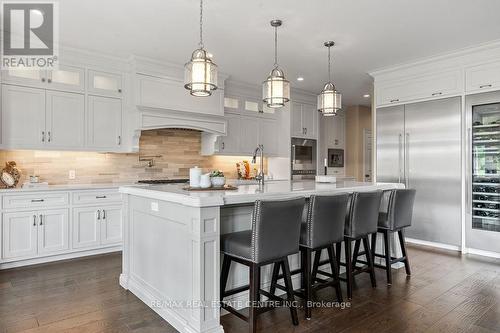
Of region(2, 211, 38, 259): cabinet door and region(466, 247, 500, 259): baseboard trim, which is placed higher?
region(2, 211, 38, 259): cabinet door

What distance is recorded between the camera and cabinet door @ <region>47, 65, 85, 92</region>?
164 inches

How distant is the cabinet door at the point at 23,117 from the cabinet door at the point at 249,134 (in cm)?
317

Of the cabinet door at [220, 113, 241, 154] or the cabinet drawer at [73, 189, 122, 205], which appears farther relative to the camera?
the cabinet door at [220, 113, 241, 154]

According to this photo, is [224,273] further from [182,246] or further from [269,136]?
[269,136]

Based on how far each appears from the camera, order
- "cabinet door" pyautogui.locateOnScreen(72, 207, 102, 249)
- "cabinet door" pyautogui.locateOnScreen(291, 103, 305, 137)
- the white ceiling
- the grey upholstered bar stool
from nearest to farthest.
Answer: the grey upholstered bar stool → the white ceiling → "cabinet door" pyautogui.locateOnScreen(72, 207, 102, 249) → "cabinet door" pyautogui.locateOnScreen(291, 103, 305, 137)

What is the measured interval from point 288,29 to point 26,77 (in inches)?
125

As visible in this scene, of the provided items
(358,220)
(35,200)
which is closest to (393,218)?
(358,220)

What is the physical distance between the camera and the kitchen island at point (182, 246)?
217 cm

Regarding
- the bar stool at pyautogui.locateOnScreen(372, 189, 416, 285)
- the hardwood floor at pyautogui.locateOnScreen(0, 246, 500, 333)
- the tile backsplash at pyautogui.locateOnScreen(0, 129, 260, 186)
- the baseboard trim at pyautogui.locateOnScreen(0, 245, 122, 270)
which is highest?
the tile backsplash at pyautogui.locateOnScreen(0, 129, 260, 186)

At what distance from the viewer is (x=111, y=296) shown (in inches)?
116

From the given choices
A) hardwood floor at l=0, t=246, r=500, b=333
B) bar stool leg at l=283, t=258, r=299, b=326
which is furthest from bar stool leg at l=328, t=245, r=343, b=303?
bar stool leg at l=283, t=258, r=299, b=326

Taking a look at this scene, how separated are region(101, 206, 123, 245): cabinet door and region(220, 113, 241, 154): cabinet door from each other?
2073 millimetres

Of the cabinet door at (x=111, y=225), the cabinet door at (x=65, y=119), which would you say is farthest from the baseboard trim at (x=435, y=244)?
the cabinet door at (x=65, y=119)

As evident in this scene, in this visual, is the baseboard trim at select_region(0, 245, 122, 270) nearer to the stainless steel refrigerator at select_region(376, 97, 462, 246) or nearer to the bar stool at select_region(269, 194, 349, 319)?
the bar stool at select_region(269, 194, 349, 319)
